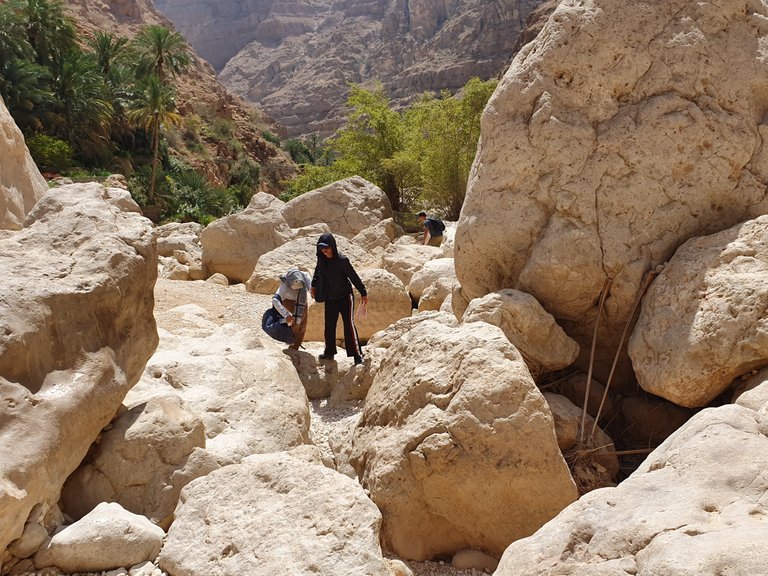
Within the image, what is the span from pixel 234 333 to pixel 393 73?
265ft

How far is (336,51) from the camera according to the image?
92.4 m

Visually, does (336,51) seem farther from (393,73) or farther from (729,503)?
(729,503)

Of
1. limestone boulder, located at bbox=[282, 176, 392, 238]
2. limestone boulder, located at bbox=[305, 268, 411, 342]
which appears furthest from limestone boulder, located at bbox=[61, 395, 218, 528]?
limestone boulder, located at bbox=[282, 176, 392, 238]

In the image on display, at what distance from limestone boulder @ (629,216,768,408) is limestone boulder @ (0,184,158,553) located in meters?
3.10

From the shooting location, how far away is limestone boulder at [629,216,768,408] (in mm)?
3697

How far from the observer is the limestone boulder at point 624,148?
4.54m

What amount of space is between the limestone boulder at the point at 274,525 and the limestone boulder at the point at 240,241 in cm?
814

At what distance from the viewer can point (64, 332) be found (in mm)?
3268

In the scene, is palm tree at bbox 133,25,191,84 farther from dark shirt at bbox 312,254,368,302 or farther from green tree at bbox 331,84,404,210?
dark shirt at bbox 312,254,368,302

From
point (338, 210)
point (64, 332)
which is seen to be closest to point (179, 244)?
point (338, 210)

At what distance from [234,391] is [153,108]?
962 inches

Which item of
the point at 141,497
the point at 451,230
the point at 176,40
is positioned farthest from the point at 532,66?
the point at 176,40

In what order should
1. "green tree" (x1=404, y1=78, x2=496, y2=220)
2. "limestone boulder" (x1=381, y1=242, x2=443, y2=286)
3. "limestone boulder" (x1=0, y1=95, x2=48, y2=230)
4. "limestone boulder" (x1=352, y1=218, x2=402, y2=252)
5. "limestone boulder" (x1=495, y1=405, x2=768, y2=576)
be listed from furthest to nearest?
1. "green tree" (x1=404, y1=78, x2=496, y2=220)
2. "limestone boulder" (x1=352, y1=218, x2=402, y2=252)
3. "limestone boulder" (x1=381, y1=242, x2=443, y2=286)
4. "limestone boulder" (x1=0, y1=95, x2=48, y2=230)
5. "limestone boulder" (x1=495, y1=405, x2=768, y2=576)

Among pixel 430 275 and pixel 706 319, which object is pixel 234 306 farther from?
pixel 706 319
